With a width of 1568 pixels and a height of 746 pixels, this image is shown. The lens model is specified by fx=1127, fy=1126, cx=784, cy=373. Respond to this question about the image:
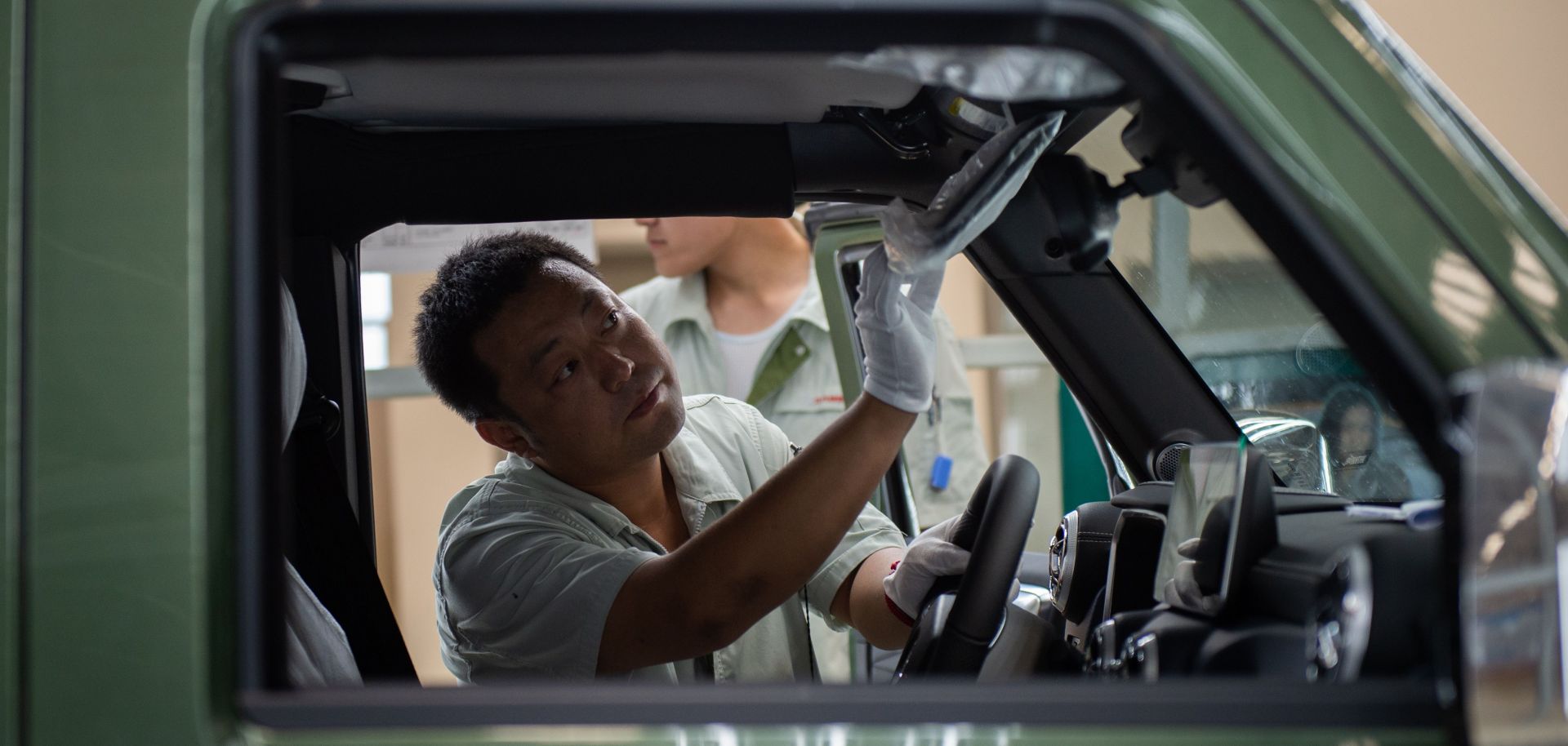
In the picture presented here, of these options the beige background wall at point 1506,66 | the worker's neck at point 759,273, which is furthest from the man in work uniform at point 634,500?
the beige background wall at point 1506,66

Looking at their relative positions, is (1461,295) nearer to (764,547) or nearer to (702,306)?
(764,547)

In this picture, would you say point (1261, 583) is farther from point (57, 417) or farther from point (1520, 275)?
point (57, 417)

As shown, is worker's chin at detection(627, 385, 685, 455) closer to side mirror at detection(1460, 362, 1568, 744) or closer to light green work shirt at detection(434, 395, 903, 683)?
light green work shirt at detection(434, 395, 903, 683)

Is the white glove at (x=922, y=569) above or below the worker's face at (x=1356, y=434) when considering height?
below

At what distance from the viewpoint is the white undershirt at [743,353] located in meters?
3.17

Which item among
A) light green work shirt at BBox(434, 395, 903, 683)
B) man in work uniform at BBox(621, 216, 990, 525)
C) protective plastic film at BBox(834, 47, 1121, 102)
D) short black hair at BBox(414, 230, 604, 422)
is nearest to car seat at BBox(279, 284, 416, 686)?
light green work shirt at BBox(434, 395, 903, 683)

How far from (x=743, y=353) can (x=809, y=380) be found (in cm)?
23

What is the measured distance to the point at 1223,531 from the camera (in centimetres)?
112

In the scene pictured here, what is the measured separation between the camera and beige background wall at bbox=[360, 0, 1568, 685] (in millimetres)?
3273

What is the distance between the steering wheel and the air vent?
36 cm

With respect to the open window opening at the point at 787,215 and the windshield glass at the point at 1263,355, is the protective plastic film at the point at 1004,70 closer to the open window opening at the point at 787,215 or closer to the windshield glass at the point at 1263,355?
the open window opening at the point at 787,215

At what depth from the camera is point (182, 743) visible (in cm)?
71

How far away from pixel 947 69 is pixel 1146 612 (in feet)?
1.90

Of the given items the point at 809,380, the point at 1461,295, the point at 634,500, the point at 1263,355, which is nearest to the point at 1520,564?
the point at 1461,295
